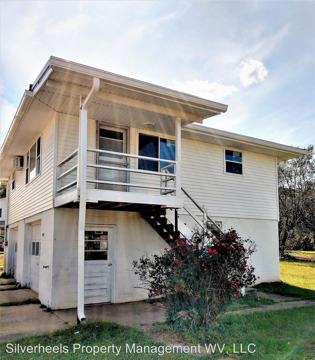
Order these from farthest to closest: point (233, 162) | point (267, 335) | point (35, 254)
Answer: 1. point (233, 162)
2. point (35, 254)
3. point (267, 335)

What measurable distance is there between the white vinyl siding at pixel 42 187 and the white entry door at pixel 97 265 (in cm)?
148

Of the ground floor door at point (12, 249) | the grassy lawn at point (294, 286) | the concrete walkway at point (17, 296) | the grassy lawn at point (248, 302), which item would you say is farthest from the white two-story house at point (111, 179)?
the ground floor door at point (12, 249)

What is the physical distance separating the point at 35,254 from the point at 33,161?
3159mm

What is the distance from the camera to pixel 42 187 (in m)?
10.7

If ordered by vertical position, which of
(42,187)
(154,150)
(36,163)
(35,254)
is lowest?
(35,254)

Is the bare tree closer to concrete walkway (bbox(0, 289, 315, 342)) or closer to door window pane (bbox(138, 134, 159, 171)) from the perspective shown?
concrete walkway (bbox(0, 289, 315, 342))

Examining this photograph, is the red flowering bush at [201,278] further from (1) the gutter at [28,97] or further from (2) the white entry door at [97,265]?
(1) the gutter at [28,97]

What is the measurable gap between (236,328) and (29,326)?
410 cm

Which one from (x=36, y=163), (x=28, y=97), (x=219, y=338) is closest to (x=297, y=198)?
(x=36, y=163)

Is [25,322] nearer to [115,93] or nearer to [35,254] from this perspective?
[35,254]

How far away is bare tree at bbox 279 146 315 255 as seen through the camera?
84.2 feet

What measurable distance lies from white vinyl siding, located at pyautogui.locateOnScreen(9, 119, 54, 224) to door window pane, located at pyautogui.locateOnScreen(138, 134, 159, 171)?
257cm

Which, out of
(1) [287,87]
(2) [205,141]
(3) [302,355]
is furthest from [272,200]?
(3) [302,355]

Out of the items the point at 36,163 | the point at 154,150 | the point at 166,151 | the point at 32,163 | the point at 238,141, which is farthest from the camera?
the point at 238,141
